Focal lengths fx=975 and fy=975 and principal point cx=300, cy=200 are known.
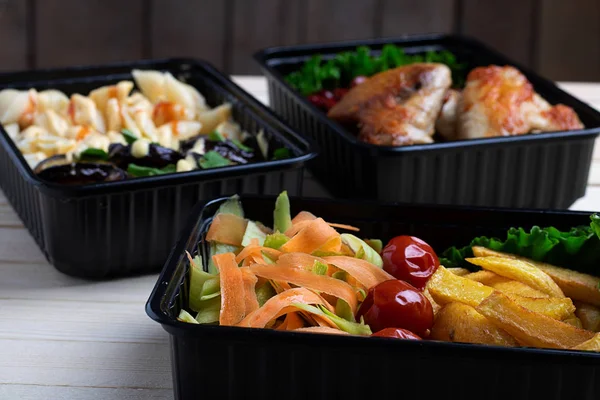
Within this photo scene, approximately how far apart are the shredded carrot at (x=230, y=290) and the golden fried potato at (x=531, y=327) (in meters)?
0.30

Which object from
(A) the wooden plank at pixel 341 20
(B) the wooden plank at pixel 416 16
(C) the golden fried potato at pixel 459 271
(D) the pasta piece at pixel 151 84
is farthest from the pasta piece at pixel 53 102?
(B) the wooden plank at pixel 416 16

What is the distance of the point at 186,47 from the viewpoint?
3693 mm

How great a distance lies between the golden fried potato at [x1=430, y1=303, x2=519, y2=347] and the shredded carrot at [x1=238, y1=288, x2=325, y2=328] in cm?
16

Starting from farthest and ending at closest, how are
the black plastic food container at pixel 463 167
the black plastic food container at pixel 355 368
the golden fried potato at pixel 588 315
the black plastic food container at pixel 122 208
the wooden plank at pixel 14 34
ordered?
1. the wooden plank at pixel 14 34
2. the black plastic food container at pixel 463 167
3. the black plastic food container at pixel 122 208
4. the golden fried potato at pixel 588 315
5. the black plastic food container at pixel 355 368

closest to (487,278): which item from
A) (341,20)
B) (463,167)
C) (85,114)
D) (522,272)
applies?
(522,272)

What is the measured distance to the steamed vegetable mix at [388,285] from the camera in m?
1.20

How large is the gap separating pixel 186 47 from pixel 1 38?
0.68 meters

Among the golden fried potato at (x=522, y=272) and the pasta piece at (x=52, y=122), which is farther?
the pasta piece at (x=52, y=122)

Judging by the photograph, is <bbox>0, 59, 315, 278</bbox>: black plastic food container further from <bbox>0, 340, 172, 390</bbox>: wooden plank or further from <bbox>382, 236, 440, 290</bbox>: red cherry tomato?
<bbox>382, 236, 440, 290</bbox>: red cherry tomato

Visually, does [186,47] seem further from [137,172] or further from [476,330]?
[476,330]

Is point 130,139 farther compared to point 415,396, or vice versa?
point 130,139

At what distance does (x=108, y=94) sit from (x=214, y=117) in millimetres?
247

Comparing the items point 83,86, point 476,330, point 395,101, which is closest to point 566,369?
point 476,330

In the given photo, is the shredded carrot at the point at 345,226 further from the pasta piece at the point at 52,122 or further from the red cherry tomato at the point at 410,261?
the pasta piece at the point at 52,122
